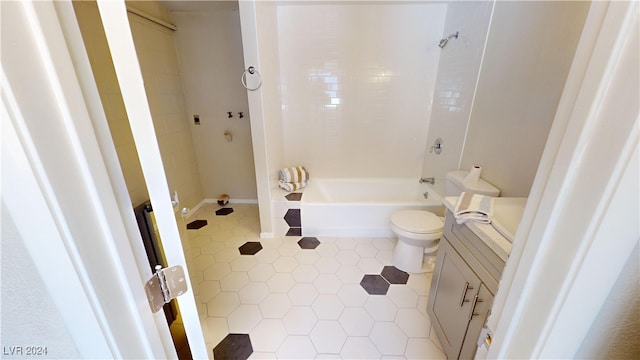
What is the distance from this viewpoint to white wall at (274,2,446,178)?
95.9 inches

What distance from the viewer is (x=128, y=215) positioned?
1.50 ft

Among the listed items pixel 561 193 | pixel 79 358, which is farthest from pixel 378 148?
pixel 79 358

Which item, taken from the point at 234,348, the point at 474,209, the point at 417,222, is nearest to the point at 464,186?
the point at 417,222

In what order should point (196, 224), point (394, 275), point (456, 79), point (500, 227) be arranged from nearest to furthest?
1. point (500, 227)
2. point (394, 275)
3. point (456, 79)
4. point (196, 224)

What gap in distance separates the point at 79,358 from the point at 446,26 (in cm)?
318

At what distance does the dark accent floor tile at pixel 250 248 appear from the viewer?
2.20m

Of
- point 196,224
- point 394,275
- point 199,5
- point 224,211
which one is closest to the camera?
point 394,275

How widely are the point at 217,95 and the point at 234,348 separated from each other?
243 centimetres

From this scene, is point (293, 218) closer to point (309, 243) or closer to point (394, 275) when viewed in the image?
point (309, 243)

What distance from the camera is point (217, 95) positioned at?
271cm

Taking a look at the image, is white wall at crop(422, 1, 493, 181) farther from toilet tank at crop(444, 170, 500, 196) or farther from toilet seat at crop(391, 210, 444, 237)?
toilet seat at crop(391, 210, 444, 237)

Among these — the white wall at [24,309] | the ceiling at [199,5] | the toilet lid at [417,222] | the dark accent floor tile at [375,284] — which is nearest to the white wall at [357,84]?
the ceiling at [199,5]

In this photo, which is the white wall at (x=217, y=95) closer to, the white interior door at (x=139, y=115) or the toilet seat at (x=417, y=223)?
the toilet seat at (x=417, y=223)

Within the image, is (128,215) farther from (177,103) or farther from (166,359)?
(177,103)
